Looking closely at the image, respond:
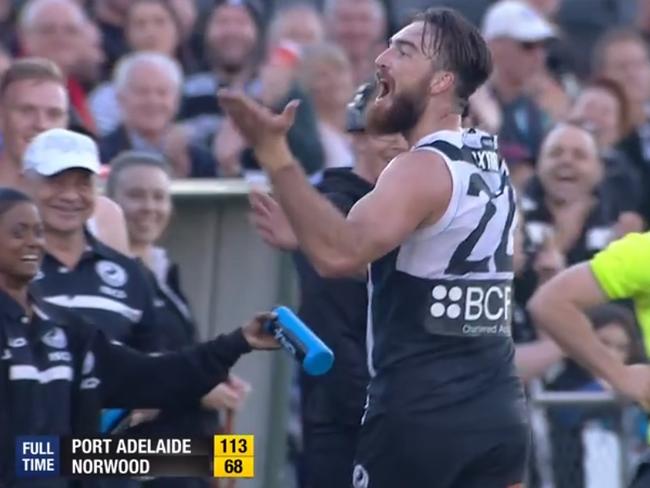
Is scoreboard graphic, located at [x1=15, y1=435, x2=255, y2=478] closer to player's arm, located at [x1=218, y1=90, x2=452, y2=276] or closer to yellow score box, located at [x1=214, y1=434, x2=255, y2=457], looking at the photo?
yellow score box, located at [x1=214, y1=434, x2=255, y2=457]

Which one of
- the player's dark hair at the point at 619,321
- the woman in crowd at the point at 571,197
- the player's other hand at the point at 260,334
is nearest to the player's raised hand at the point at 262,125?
the player's other hand at the point at 260,334

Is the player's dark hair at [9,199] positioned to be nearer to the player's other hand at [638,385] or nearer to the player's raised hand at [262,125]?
the player's raised hand at [262,125]

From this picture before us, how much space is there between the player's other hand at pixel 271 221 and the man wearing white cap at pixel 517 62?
5.66 metres

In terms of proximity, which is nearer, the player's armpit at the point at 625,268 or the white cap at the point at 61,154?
the player's armpit at the point at 625,268

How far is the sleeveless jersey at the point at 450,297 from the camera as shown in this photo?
507 centimetres

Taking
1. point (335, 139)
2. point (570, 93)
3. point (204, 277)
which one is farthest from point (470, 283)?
point (570, 93)

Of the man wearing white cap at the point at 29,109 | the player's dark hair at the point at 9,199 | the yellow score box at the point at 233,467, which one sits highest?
the man wearing white cap at the point at 29,109

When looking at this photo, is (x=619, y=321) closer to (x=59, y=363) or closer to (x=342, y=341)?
(x=342, y=341)

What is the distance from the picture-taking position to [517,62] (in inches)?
434

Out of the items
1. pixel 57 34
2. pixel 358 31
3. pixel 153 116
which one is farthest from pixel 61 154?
pixel 358 31

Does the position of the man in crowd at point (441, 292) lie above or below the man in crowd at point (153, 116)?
below

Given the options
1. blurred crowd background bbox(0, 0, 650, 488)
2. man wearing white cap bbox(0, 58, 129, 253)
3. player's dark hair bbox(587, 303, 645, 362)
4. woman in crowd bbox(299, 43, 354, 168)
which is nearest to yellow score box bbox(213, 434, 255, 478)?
man wearing white cap bbox(0, 58, 129, 253)

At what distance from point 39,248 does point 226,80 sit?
187 inches

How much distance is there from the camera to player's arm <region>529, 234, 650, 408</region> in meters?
5.75
